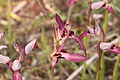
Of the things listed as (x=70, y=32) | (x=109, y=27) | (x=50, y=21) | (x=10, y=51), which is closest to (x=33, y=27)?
(x=50, y=21)

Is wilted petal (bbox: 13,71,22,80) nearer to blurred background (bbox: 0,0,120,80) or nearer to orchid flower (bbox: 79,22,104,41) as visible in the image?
orchid flower (bbox: 79,22,104,41)

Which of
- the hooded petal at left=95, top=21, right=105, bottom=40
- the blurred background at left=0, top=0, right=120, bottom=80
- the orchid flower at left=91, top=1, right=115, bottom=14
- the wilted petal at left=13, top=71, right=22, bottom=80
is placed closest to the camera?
the wilted petal at left=13, top=71, right=22, bottom=80

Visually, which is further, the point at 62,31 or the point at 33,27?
the point at 33,27

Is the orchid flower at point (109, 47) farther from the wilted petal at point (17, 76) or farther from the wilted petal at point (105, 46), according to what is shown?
the wilted petal at point (17, 76)

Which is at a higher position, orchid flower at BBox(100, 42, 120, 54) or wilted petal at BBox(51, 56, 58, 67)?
orchid flower at BBox(100, 42, 120, 54)

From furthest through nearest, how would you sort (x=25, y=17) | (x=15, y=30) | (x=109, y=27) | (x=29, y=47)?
(x=25, y=17), (x=15, y=30), (x=109, y=27), (x=29, y=47)

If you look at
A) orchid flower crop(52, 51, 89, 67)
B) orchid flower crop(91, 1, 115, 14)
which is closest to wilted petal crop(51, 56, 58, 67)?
orchid flower crop(52, 51, 89, 67)

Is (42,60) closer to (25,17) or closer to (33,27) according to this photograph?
(33,27)

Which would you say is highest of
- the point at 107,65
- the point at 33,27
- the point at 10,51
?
the point at 33,27

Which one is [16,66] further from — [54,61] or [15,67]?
[54,61]
